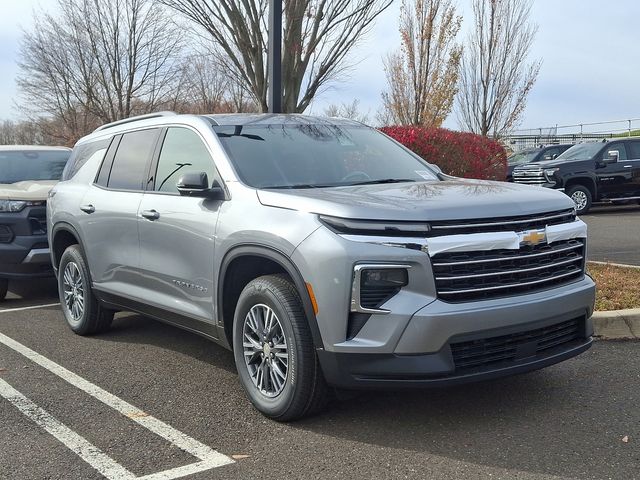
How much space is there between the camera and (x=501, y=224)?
365 cm

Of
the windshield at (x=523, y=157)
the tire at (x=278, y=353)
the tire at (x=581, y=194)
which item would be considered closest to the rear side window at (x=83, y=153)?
the tire at (x=278, y=353)

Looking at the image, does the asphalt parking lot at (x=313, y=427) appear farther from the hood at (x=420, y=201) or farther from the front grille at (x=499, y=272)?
the hood at (x=420, y=201)

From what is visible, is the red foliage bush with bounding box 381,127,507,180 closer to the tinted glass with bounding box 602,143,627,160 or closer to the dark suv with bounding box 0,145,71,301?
the tinted glass with bounding box 602,143,627,160

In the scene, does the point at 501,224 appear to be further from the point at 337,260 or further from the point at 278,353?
the point at 278,353

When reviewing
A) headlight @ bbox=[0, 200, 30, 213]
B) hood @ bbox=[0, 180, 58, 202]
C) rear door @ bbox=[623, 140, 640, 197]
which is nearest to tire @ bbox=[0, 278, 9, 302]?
headlight @ bbox=[0, 200, 30, 213]

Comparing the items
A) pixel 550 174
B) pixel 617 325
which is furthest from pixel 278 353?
pixel 550 174

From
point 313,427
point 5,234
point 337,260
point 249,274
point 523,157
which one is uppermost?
point 337,260

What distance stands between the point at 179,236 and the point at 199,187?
0.51 meters


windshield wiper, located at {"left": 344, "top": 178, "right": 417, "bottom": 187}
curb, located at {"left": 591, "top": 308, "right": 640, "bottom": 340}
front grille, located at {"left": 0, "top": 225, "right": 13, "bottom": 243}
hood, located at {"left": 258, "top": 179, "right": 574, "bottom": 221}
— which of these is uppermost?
windshield wiper, located at {"left": 344, "top": 178, "right": 417, "bottom": 187}

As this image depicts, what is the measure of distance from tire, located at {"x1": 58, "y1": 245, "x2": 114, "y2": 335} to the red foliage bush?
6.94 meters

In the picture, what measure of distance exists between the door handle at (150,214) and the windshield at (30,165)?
162 inches

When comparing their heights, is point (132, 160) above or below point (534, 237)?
above

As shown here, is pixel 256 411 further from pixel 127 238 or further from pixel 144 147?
pixel 144 147

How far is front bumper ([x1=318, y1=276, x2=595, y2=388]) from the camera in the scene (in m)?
3.43
